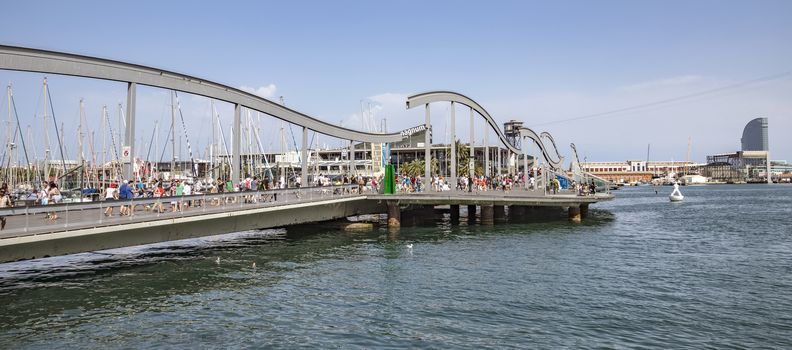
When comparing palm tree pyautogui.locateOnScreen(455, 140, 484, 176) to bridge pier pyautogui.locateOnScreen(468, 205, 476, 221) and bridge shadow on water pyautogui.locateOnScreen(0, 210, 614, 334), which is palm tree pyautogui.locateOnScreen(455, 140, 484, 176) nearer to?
bridge pier pyautogui.locateOnScreen(468, 205, 476, 221)

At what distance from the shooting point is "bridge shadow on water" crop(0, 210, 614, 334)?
17781 millimetres

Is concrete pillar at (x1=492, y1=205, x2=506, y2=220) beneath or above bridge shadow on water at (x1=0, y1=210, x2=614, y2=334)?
above

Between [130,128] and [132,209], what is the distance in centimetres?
337

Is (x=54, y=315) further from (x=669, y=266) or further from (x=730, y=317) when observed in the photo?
(x=669, y=266)

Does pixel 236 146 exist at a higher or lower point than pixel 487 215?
higher

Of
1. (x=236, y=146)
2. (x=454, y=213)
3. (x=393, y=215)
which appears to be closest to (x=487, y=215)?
(x=454, y=213)

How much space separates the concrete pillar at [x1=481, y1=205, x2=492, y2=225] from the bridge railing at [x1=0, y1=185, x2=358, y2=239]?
1513 cm

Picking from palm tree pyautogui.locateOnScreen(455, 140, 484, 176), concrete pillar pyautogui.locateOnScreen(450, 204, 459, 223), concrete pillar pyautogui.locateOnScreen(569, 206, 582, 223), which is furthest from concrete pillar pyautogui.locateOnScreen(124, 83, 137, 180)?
palm tree pyautogui.locateOnScreen(455, 140, 484, 176)

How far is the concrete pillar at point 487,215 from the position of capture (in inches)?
1748

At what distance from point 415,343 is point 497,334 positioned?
2117 mm

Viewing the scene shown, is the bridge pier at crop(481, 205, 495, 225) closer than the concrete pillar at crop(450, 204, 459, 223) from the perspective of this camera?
Answer: Yes

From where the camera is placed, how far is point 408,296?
18781mm

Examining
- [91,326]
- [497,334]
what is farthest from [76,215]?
[497,334]

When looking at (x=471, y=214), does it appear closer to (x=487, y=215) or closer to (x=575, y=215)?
(x=487, y=215)
